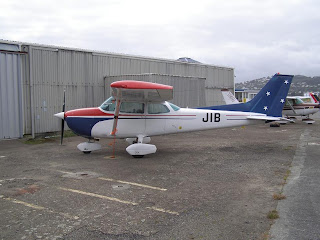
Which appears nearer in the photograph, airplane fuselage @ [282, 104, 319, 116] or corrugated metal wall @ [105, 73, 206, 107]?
corrugated metal wall @ [105, 73, 206, 107]

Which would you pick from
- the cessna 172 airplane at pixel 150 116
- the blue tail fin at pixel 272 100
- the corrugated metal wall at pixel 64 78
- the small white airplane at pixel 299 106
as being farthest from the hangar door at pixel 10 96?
the small white airplane at pixel 299 106

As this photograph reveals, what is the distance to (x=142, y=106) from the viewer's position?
1005 centimetres

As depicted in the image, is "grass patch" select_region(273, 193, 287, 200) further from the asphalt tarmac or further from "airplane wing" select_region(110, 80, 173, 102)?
"airplane wing" select_region(110, 80, 173, 102)

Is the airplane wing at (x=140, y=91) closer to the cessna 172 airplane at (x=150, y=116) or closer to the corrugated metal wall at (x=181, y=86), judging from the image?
the cessna 172 airplane at (x=150, y=116)

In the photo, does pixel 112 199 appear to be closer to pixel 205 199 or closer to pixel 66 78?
pixel 205 199

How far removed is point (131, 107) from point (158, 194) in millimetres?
4605

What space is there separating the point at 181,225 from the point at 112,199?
1.70m

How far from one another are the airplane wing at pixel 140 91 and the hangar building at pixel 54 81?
5.60m

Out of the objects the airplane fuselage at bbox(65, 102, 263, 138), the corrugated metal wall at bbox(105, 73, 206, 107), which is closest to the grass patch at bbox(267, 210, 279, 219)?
the airplane fuselage at bbox(65, 102, 263, 138)

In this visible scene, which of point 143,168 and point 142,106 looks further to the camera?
point 142,106

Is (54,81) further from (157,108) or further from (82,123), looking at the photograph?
(157,108)

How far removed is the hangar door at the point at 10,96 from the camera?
42.7 feet

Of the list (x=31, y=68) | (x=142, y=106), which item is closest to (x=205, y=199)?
(x=142, y=106)

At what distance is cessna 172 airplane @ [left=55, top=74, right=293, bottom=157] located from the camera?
377 inches
